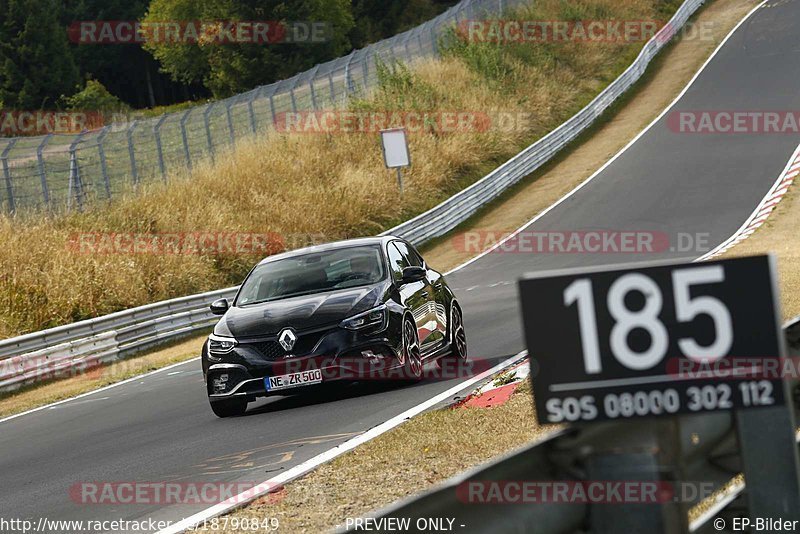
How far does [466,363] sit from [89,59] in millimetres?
95219

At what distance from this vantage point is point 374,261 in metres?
12.3

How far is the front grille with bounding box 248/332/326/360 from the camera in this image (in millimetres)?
11060

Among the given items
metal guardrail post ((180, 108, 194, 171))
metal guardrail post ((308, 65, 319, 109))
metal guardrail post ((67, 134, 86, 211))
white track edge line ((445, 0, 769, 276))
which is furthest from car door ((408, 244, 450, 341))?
metal guardrail post ((308, 65, 319, 109))

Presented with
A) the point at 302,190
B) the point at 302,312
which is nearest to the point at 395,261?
the point at 302,312

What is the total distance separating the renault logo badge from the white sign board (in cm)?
2150

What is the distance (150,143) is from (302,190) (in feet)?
14.7

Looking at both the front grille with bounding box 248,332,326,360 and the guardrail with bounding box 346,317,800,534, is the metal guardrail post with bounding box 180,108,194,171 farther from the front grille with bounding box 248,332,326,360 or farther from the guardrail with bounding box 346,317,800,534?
the guardrail with bounding box 346,317,800,534

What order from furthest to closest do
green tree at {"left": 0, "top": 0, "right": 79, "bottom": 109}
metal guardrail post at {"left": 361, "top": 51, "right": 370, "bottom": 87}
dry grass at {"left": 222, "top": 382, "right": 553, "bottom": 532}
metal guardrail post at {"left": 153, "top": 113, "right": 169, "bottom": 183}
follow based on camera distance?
green tree at {"left": 0, "top": 0, "right": 79, "bottom": 109}, metal guardrail post at {"left": 361, "top": 51, "right": 370, "bottom": 87}, metal guardrail post at {"left": 153, "top": 113, "right": 169, "bottom": 183}, dry grass at {"left": 222, "top": 382, "right": 553, "bottom": 532}

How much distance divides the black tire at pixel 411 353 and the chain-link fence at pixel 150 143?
17468mm

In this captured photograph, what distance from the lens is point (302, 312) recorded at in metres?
11.3

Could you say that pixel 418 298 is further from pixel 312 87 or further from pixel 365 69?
pixel 365 69

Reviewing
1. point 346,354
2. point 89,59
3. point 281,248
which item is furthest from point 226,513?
point 89,59

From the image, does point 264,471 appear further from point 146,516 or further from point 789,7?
point 789,7

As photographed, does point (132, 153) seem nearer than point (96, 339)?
No
